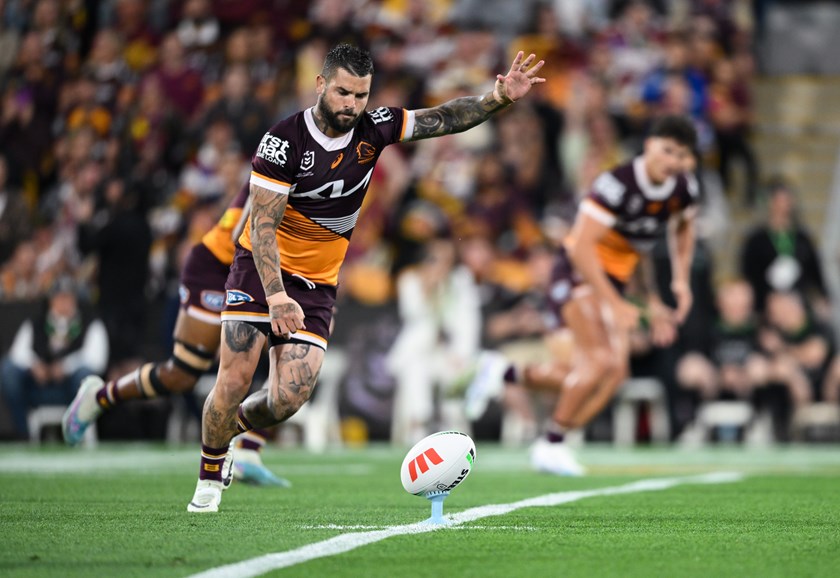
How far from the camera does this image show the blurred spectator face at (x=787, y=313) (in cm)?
1496

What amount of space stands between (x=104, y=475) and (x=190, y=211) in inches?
270

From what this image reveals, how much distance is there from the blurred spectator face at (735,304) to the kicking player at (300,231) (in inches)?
349

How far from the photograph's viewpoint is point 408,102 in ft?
54.0

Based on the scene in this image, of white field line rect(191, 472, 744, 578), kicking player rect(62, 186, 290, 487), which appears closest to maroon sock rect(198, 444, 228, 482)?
white field line rect(191, 472, 744, 578)

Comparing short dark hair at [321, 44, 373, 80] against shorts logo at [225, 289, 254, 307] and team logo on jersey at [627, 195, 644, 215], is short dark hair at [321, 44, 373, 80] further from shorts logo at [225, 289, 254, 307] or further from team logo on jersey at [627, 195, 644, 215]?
A: team logo on jersey at [627, 195, 644, 215]

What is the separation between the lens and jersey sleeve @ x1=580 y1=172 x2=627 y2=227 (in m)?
10.1

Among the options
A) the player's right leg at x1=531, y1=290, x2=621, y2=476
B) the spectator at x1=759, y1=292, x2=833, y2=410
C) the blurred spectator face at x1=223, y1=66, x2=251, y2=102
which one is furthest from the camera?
the blurred spectator face at x1=223, y1=66, x2=251, y2=102

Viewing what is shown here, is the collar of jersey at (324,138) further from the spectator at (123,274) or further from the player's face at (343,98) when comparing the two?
the spectator at (123,274)

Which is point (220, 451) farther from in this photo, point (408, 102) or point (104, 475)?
point (408, 102)

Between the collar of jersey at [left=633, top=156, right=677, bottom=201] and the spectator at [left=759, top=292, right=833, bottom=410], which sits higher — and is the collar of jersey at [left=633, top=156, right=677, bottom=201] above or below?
above

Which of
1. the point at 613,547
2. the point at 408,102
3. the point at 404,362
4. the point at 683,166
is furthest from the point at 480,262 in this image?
the point at 613,547

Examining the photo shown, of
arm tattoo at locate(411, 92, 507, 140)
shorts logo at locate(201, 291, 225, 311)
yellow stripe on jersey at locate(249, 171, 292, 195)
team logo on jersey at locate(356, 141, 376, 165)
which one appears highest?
arm tattoo at locate(411, 92, 507, 140)

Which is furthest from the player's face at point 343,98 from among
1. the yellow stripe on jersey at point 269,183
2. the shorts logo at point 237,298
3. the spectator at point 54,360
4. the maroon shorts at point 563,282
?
the spectator at point 54,360

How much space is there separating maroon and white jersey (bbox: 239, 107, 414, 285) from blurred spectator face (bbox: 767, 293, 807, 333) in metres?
9.07
